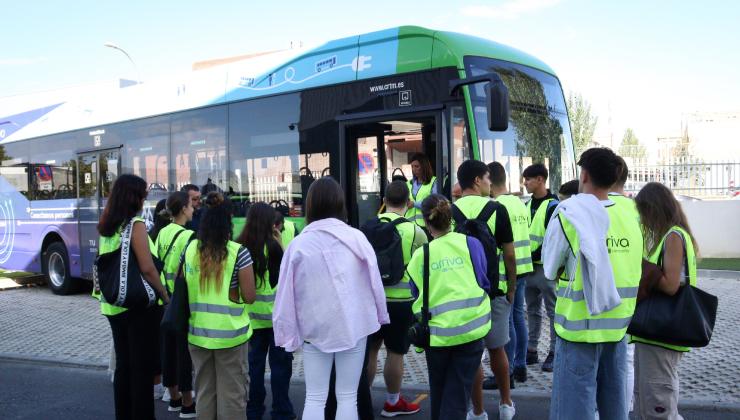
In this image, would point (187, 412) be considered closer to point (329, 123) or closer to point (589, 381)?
point (589, 381)

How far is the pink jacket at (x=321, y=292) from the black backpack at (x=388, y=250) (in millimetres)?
1143

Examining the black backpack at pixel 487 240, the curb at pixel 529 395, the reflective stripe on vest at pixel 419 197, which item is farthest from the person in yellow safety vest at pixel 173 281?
the reflective stripe on vest at pixel 419 197

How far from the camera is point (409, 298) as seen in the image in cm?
515

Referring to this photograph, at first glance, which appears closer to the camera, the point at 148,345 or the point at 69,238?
the point at 148,345

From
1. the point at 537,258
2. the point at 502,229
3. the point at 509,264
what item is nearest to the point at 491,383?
the point at 537,258

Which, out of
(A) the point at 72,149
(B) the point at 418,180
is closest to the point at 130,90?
(A) the point at 72,149

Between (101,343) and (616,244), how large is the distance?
7.25 metres

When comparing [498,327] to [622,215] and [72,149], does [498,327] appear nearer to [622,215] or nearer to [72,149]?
[622,215]

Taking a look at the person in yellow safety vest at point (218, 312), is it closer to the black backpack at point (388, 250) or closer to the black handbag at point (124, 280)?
the black handbag at point (124, 280)

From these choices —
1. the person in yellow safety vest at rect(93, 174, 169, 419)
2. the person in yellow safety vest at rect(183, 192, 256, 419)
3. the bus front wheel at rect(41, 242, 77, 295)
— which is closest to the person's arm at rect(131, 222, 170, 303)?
the person in yellow safety vest at rect(93, 174, 169, 419)

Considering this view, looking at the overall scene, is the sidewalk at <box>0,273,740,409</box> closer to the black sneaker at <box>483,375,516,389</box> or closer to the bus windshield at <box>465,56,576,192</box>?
the black sneaker at <box>483,375,516,389</box>

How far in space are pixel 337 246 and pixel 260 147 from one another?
566 cm

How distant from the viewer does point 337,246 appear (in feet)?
12.5

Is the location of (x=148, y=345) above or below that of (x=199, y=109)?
below
